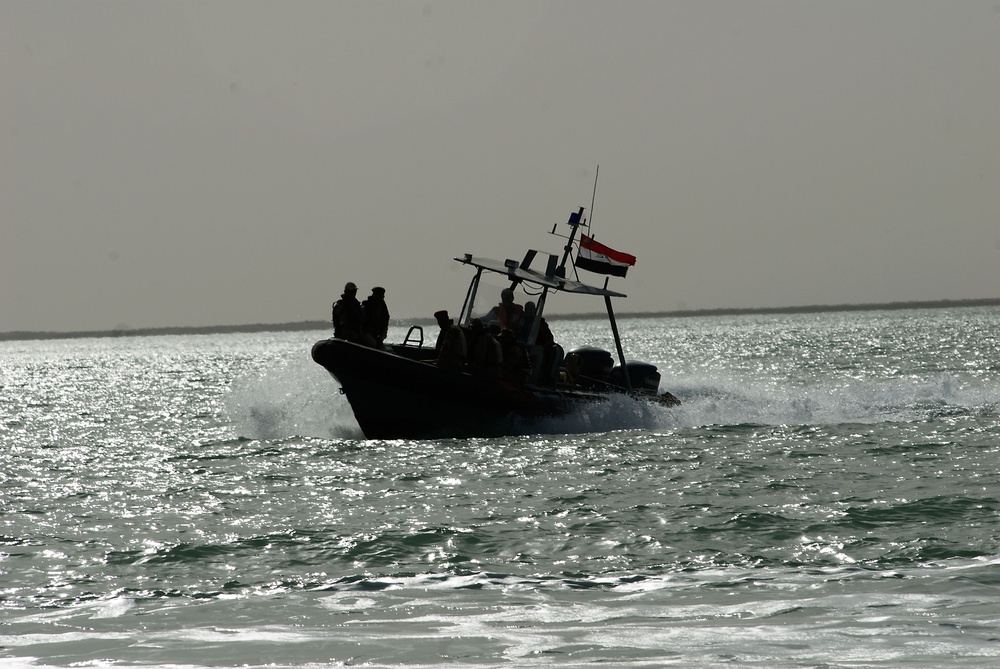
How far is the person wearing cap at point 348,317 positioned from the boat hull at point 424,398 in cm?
114

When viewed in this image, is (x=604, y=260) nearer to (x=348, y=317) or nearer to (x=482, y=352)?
(x=482, y=352)

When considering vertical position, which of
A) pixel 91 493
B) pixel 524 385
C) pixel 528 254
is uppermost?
pixel 528 254

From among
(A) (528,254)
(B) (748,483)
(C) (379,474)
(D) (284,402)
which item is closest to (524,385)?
(A) (528,254)

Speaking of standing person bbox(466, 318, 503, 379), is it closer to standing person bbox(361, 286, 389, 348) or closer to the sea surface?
the sea surface

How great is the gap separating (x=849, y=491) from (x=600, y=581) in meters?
4.28

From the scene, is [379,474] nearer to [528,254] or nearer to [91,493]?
[91,493]

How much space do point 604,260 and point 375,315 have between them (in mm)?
3448

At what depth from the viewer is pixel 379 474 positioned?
13.2 metres

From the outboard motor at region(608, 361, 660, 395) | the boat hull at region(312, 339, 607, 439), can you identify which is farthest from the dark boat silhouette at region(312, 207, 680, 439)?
the outboard motor at region(608, 361, 660, 395)

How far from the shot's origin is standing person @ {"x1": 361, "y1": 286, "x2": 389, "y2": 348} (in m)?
17.4

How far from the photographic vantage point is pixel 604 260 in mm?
16656

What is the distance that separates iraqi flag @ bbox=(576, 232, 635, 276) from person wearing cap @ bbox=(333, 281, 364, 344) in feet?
10.8

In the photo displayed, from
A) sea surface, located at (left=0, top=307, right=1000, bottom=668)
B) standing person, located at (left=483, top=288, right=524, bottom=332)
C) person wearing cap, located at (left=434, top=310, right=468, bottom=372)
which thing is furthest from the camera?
standing person, located at (left=483, top=288, right=524, bottom=332)

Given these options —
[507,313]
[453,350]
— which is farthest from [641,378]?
[453,350]
